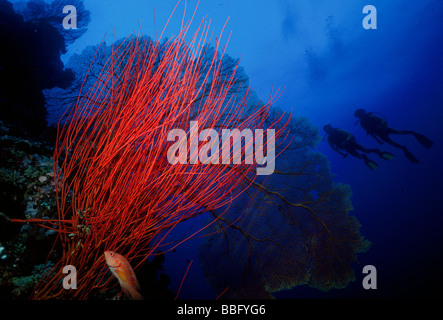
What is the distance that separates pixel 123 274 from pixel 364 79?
3237 centimetres

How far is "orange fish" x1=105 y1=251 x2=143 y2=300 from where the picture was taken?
1.38 meters

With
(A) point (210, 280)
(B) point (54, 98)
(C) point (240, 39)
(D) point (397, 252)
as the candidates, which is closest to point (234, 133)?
(A) point (210, 280)

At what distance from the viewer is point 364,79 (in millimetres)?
24938

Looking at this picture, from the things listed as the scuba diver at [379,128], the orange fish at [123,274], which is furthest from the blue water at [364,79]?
the orange fish at [123,274]

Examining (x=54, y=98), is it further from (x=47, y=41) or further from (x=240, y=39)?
(x=240, y=39)

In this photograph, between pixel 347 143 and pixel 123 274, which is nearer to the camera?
pixel 123 274

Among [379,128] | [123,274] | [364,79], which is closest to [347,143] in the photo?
[379,128]

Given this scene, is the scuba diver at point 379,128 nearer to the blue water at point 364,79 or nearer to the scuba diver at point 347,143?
the scuba diver at point 347,143

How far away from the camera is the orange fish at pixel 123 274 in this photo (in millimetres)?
1385

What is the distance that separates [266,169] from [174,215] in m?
2.64

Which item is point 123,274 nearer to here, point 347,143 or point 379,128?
point 347,143

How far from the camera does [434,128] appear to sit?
3444 centimetres

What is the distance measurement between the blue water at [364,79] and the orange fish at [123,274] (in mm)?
12061
